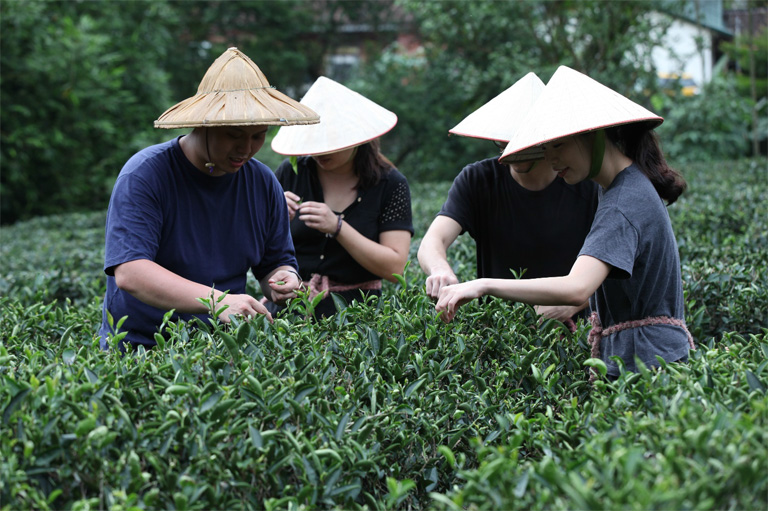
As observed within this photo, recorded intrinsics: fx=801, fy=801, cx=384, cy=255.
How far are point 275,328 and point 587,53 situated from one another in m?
12.9

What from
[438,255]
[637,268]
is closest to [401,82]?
[438,255]

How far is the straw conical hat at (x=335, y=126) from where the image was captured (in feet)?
11.9

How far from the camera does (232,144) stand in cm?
293

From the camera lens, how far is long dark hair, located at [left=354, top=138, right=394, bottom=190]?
3830mm

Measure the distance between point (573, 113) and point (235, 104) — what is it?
1.19m

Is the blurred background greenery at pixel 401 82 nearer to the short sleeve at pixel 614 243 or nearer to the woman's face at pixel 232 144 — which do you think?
the woman's face at pixel 232 144

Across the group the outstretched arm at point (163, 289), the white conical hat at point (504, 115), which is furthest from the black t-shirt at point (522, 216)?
the outstretched arm at point (163, 289)

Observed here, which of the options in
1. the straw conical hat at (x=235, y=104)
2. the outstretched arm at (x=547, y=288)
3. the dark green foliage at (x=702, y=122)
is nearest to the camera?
the outstretched arm at (x=547, y=288)

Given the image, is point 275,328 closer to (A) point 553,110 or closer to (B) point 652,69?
(A) point 553,110

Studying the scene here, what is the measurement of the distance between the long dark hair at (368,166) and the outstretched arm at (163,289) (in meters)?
1.22

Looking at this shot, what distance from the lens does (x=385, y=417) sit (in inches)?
90.0

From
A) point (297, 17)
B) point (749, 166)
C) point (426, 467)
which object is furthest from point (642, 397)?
point (297, 17)

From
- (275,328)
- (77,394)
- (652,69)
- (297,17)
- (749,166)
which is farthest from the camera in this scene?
(297,17)

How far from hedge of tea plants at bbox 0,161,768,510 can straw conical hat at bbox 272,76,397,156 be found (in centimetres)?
85
